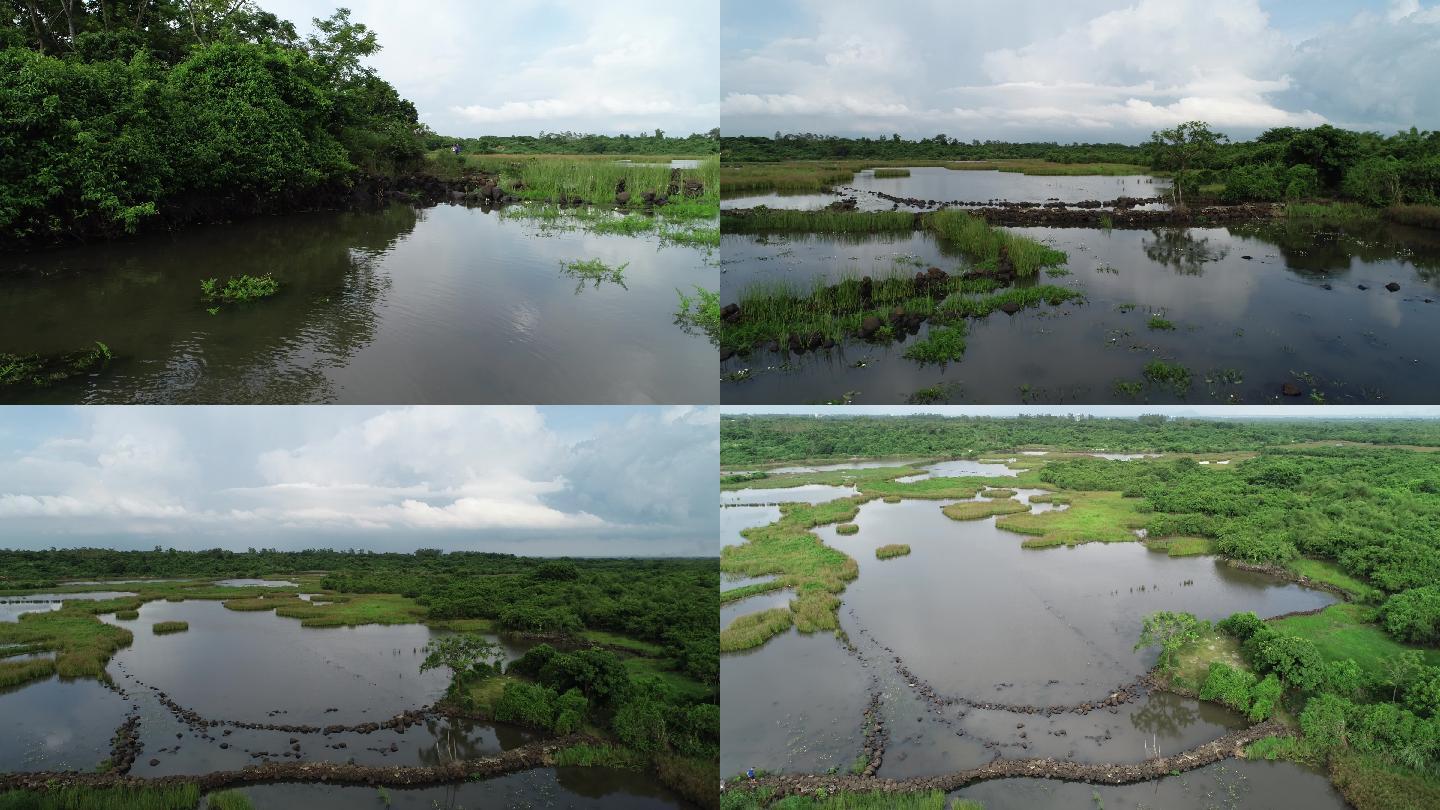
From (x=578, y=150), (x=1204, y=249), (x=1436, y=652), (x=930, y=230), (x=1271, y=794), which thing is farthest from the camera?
(x=578, y=150)

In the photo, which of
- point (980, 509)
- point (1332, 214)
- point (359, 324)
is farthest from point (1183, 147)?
point (359, 324)

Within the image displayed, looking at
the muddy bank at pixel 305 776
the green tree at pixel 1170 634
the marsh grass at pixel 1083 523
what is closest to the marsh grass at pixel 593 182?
the marsh grass at pixel 1083 523

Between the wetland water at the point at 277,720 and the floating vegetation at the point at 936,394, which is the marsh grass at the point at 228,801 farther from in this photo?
the floating vegetation at the point at 936,394

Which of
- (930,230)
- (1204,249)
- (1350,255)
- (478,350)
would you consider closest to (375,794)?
(478,350)

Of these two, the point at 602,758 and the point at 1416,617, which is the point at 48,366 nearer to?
the point at 602,758

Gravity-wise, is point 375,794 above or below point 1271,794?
below

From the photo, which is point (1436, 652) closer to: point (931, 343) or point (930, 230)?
point (931, 343)

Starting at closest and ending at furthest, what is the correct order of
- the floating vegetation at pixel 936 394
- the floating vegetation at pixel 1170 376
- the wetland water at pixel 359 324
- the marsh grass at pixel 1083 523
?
1. the wetland water at pixel 359 324
2. the floating vegetation at pixel 936 394
3. the floating vegetation at pixel 1170 376
4. the marsh grass at pixel 1083 523
